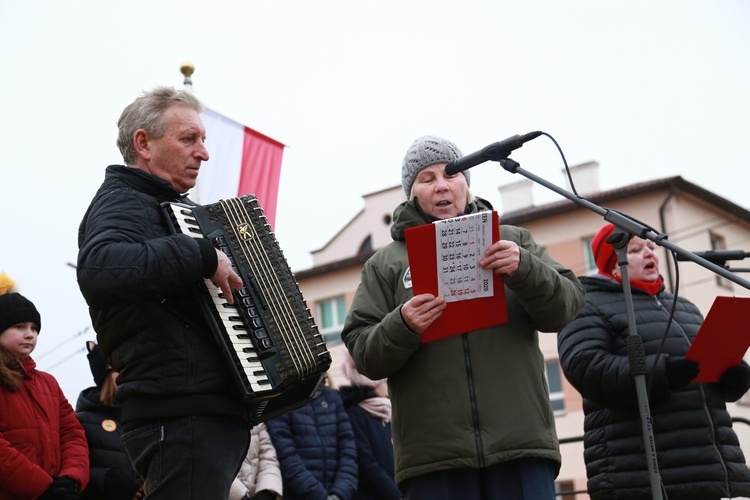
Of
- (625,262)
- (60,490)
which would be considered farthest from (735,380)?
(60,490)

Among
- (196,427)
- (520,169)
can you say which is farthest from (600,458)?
(196,427)

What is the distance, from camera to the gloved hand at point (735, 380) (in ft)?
16.8

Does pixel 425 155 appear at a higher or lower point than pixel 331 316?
lower

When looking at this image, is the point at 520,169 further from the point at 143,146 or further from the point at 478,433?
the point at 143,146

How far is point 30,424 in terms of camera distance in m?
5.27

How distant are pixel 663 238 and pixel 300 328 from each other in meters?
1.66

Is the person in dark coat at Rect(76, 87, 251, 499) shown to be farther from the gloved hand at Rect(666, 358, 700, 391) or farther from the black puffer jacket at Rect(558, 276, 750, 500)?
the gloved hand at Rect(666, 358, 700, 391)

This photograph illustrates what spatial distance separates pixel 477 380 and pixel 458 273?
0.48 metres

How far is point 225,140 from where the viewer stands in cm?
1131

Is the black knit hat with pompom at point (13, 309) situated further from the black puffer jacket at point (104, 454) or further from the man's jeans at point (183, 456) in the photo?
the man's jeans at point (183, 456)

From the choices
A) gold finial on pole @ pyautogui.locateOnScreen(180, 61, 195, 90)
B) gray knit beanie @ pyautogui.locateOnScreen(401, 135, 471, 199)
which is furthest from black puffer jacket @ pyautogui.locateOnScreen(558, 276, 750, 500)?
gold finial on pole @ pyautogui.locateOnScreen(180, 61, 195, 90)

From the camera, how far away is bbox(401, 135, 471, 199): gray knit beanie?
183 inches

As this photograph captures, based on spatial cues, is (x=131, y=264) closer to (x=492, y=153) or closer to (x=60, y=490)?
(x=492, y=153)

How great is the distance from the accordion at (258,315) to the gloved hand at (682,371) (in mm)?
2000
